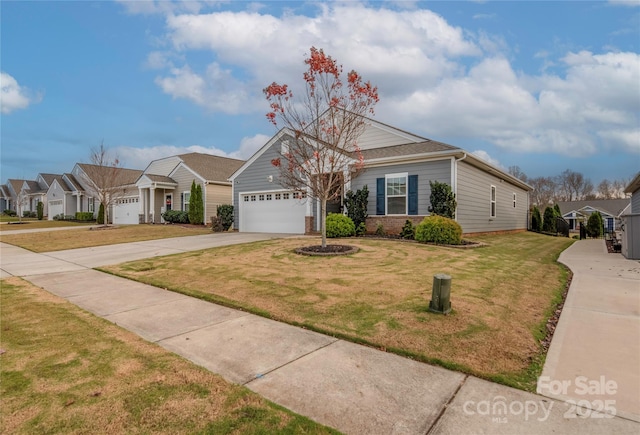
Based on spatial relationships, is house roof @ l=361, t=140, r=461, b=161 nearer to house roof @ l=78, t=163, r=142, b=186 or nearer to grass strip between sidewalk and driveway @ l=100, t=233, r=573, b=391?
grass strip between sidewalk and driveway @ l=100, t=233, r=573, b=391

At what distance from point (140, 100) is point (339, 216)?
52.0ft

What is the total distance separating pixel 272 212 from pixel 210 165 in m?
11.2

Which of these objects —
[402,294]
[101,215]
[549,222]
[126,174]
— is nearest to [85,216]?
[101,215]

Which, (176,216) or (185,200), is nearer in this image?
(176,216)

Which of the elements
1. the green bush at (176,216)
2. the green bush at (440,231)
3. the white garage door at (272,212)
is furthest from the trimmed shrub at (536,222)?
the green bush at (176,216)

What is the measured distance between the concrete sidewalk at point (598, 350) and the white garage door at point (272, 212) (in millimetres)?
11736

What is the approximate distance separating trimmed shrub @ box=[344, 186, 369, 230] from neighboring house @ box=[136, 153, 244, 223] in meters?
11.6

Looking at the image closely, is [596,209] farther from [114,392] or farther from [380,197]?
[114,392]

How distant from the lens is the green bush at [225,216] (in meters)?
19.2

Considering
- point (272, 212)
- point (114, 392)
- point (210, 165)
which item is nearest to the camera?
point (114, 392)

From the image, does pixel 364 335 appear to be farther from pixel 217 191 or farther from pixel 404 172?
pixel 217 191

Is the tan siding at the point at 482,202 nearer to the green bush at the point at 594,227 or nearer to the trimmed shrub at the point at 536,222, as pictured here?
the trimmed shrub at the point at 536,222

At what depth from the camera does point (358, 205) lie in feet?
47.2

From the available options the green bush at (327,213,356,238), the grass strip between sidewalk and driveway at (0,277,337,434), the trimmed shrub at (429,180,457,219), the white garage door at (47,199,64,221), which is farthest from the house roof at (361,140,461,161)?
the white garage door at (47,199,64,221)
